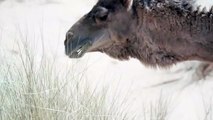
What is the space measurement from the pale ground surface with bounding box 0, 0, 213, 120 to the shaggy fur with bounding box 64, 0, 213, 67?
194cm

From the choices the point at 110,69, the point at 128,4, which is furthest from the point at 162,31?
the point at 110,69

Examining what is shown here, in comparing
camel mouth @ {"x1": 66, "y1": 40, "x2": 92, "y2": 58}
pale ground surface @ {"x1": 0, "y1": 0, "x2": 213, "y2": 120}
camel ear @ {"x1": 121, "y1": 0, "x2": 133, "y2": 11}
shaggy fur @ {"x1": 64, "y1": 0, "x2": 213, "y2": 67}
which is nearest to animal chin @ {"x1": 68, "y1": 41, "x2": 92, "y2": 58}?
camel mouth @ {"x1": 66, "y1": 40, "x2": 92, "y2": 58}

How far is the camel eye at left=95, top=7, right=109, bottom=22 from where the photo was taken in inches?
179

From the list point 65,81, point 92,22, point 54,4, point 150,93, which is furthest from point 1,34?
point 92,22

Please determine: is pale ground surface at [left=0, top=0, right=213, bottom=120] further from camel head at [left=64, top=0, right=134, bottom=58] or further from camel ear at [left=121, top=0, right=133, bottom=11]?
camel ear at [left=121, top=0, right=133, bottom=11]

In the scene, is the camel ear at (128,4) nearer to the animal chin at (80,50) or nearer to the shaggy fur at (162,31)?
the shaggy fur at (162,31)

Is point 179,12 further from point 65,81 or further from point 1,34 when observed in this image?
point 1,34

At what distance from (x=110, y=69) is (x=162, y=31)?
337 centimetres

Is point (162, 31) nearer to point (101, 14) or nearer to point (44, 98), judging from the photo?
point (101, 14)

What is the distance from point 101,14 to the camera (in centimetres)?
454

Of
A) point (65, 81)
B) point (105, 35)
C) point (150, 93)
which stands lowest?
point (150, 93)

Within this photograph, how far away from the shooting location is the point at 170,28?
4.50 metres

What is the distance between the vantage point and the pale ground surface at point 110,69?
723cm

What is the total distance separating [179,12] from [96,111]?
961 mm
